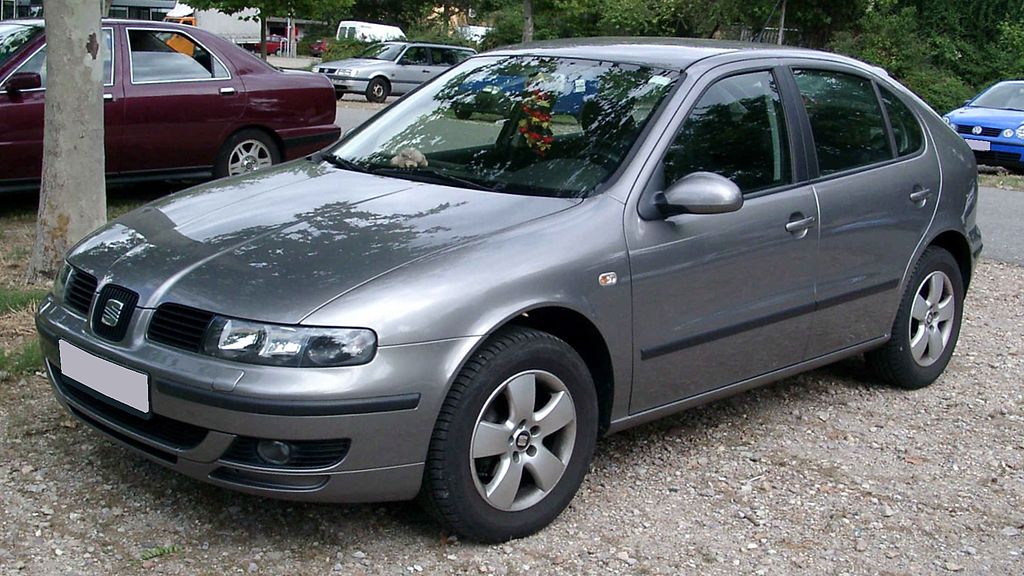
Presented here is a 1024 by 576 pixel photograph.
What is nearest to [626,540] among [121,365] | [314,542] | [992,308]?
[314,542]

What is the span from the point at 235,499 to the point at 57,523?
0.57 metres

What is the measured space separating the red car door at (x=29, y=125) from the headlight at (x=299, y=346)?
17.6 ft

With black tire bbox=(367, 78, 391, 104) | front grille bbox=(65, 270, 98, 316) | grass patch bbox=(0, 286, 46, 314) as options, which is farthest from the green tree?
front grille bbox=(65, 270, 98, 316)

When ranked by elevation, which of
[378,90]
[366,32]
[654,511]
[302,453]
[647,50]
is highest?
[647,50]

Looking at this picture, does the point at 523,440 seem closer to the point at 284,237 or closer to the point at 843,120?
the point at 284,237

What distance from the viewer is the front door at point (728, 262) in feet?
13.2

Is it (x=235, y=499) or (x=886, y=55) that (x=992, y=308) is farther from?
Answer: (x=886, y=55)

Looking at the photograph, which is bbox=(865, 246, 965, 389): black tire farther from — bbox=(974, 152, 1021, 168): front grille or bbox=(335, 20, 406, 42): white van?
bbox=(335, 20, 406, 42): white van

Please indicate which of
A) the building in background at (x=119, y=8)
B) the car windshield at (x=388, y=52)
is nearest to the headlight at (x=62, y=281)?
the car windshield at (x=388, y=52)

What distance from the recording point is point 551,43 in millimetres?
5051

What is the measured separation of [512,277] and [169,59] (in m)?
6.36

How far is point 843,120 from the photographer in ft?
16.3

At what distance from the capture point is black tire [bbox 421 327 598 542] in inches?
135

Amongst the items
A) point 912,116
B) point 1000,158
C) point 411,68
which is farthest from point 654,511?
point 411,68
